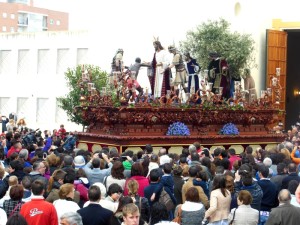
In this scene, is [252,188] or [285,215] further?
[252,188]

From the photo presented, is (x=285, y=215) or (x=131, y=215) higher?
(x=131, y=215)

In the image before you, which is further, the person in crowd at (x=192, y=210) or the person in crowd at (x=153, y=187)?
the person in crowd at (x=153, y=187)

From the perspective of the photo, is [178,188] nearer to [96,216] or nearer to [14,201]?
[96,216]

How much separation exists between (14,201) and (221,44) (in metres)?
26.3

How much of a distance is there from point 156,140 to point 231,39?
1301cm

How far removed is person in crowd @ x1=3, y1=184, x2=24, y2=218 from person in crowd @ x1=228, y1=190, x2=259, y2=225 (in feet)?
9.22

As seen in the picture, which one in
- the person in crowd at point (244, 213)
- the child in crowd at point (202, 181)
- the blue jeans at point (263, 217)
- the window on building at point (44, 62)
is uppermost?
the window on building at point (44, 62)

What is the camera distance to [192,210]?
946 centimetres

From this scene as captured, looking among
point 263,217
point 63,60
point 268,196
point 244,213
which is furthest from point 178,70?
point 63,60

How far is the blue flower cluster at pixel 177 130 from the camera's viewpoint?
23812mm

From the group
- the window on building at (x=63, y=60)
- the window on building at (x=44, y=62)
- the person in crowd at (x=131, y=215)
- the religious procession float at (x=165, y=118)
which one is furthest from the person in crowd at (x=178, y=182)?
the window on building at (x=44, y=62)

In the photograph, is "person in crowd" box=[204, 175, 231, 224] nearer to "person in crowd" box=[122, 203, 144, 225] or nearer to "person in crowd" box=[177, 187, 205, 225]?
"person in crowd" box=[177, 187, 205, 225]

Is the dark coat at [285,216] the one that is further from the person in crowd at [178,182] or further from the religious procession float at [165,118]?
the religious procession float at [165,118]

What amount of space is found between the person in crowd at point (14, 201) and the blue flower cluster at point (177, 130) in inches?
587
